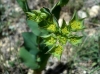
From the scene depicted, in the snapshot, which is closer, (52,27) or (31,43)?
(52,27)

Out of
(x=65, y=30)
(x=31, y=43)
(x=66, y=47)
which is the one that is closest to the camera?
(x=65, y=30)

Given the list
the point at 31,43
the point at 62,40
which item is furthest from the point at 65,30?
the point at 31,43

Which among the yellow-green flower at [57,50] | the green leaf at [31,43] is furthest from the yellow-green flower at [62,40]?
the green leaf at [31,43]

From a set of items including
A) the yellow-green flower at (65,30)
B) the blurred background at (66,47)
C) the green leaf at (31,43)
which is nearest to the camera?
the yellow-green flower at (65,30)

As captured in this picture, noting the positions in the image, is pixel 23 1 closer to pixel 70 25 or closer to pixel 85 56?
pixel 70 25

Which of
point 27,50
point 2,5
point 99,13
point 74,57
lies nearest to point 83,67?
point 74,57

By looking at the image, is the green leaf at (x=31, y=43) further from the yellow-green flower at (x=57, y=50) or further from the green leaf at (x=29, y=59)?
the yellow-green flower at (x=57, y=50)

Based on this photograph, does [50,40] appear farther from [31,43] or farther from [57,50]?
[31,43]

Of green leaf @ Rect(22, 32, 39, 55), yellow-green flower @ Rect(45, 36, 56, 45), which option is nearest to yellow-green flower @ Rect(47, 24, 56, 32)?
yellow-green flower @ Rect(45, 36, 56, 45)
